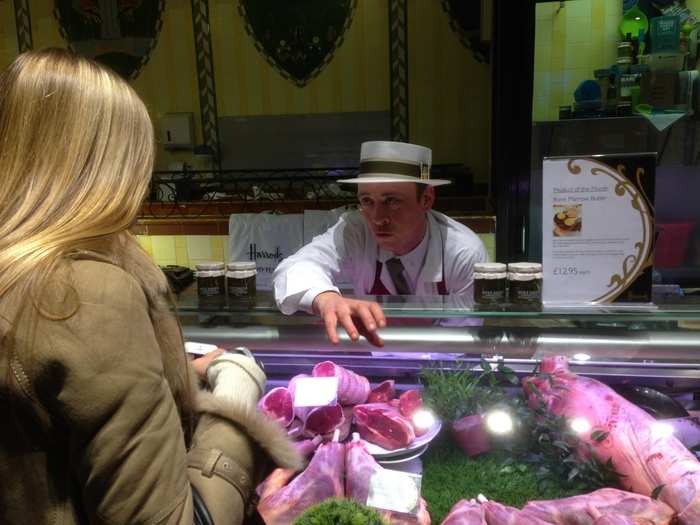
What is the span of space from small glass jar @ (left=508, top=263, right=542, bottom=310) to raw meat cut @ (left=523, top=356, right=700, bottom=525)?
16 centimetres

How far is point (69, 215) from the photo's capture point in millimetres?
684

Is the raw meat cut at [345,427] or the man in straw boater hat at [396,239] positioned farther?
the man in straw boater hat at [396,239]

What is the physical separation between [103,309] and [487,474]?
917mm

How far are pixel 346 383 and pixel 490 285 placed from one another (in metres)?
0.43

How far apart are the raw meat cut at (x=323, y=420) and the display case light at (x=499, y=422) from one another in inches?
13.8

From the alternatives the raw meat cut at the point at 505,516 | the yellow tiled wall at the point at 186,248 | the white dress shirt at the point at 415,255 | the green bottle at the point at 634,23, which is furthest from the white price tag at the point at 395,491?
the green bottle at the point at 634,23

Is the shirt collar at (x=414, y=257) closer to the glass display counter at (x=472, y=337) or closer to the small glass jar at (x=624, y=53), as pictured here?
the glass display counter at (x=472, y=337)

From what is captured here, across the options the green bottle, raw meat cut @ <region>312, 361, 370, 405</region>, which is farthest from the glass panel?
the green bottle

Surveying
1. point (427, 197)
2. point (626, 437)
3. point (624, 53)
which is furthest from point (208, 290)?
point (624, 53)

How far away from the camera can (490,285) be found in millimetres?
1347

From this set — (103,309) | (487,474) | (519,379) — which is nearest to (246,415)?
(103,309)

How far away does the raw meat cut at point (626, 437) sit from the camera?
108 centimetres

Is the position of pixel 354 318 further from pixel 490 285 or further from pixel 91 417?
pixel 91 417

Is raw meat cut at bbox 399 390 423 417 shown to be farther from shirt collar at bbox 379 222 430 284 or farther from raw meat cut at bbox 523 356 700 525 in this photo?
shirt collar at bbox 379 222 430 284
